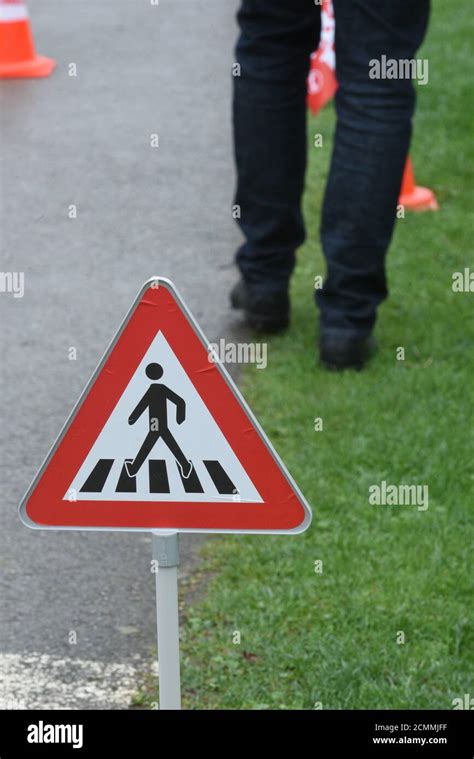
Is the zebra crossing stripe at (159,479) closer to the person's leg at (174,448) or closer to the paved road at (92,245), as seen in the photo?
the person's leg at (174,448)

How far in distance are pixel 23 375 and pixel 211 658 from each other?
1.92 metres

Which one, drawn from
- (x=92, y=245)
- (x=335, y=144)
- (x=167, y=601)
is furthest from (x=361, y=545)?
(x=92, y=245)

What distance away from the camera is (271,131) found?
5.24 metres

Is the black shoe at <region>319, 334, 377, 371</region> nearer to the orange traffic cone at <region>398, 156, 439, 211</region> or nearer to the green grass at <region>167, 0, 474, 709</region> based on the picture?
the green grass at <region>167, 0, 474, 709</region>

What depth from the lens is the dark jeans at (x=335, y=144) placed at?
4.90 meters

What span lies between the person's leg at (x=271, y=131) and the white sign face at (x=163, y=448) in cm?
264

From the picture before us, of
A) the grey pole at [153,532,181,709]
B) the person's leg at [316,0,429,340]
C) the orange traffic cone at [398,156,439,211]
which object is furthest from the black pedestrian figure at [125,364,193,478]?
the orange traffic cone at [398,156,439,211]

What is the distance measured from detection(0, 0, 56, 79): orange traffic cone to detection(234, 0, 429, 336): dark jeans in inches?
166

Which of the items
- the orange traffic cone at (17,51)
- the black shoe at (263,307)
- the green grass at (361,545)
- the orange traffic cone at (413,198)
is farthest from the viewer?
the orange traffic cone at (17,51)

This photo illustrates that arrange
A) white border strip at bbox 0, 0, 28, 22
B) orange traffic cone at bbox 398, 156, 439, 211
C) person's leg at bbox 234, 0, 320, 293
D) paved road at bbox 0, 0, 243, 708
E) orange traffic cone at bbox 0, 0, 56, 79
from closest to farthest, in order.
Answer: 1. paved road at bbox 0, 0, 243, 708
2. person's leg at bbox 234, 0, 320, 293
3. orange traffic cone at bbox 398, 156, 439, 211
4. orange traffic cone at bbox 0, 0, 56, 79
5. white border strip at bbox 0, 0, 28, 22

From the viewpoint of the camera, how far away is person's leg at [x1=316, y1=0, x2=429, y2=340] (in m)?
4.85

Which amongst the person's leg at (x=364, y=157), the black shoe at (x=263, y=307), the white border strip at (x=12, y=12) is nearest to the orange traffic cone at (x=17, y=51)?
the white border strip at (x=12, y=12)

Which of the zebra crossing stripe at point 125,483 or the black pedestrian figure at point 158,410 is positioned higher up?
the black pedestrian figure at point 158,410
